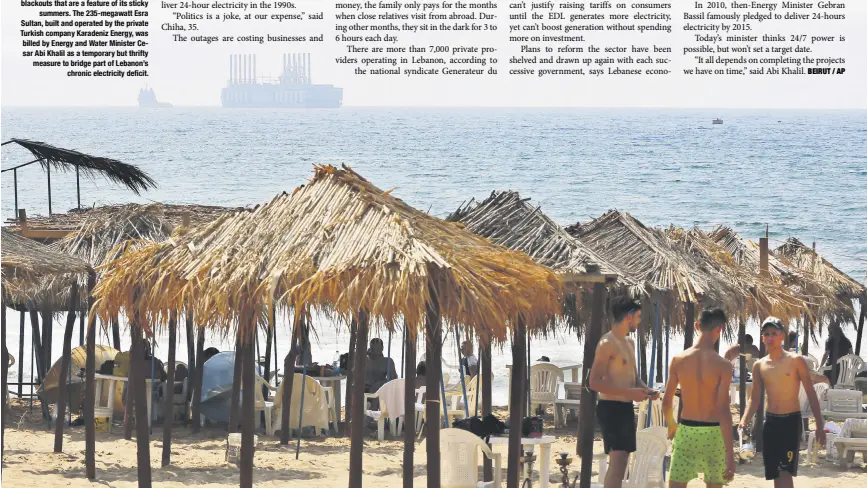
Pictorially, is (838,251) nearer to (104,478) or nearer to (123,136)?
(104,478)

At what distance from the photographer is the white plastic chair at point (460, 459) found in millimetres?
8148

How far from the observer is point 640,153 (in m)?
68.9

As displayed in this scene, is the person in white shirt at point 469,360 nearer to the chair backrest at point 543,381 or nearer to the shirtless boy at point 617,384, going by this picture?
the chair backrest at point 543,381

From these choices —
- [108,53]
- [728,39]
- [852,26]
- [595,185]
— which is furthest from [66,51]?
[852,26]

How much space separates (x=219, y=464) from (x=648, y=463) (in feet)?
14.1

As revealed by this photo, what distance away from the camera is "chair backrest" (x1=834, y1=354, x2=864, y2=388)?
15055mm

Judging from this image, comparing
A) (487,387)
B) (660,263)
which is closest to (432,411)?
(487,387)

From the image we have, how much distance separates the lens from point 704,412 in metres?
6.93

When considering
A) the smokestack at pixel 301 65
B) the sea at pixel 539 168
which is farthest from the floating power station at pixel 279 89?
the sea at pixel 539 168

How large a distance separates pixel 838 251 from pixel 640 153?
94.0 feet

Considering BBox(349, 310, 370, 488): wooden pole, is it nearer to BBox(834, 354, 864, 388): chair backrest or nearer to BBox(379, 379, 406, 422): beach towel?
BBox(379, 379, 406, 422): beach towel

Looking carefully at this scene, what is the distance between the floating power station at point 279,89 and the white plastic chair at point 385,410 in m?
105

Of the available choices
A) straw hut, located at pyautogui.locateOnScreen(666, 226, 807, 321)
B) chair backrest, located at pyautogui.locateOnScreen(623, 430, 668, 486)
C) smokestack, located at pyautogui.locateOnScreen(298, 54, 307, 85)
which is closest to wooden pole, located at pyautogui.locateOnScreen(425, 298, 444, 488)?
chair backrest, located at pyautogui.locateOnScreen(623, 430, 668, 486)

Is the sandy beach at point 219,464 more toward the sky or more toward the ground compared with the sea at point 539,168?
more toward the ground
